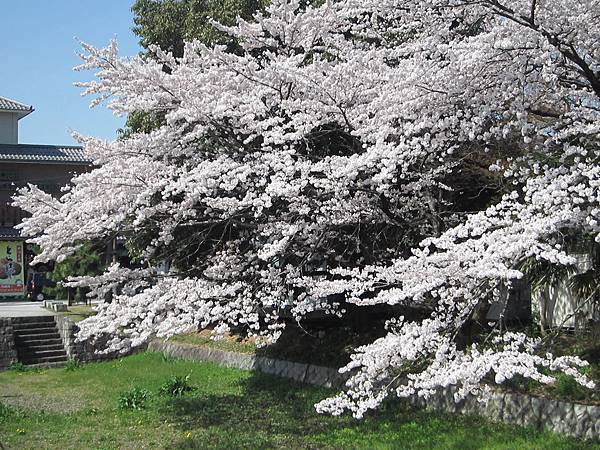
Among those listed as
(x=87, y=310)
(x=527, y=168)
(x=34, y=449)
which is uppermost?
(x=527, y=168)

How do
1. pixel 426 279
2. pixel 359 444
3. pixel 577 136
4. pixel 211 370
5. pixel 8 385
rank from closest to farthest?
pixel 426 279, pixel 577 136, pixel 359 444, pixel 211 370, pixel 8 385

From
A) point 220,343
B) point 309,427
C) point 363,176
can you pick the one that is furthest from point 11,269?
point 363,176

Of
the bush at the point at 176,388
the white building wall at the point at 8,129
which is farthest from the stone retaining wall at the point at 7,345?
the white building wall at the point at 8,129

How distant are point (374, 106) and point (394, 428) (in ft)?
11.9

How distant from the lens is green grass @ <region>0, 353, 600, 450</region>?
734 cm

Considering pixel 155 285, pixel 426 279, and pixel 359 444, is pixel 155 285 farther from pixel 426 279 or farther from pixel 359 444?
Answer: pixel 426 279

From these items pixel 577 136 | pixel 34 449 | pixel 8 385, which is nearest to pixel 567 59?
pixel 577 136

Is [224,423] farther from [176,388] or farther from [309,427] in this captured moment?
[176,388]

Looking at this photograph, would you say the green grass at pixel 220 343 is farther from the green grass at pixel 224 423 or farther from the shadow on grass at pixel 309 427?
the shadow on grass at pixel 309 427

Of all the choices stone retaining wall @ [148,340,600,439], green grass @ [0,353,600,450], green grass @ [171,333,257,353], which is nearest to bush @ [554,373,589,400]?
stone retaining wall @ [148,340,600,439]

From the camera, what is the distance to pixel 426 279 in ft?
18.2

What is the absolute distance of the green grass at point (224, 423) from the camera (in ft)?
24.1

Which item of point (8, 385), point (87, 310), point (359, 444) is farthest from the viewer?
point (87, 310)

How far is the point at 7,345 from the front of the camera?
17172 millimetres
